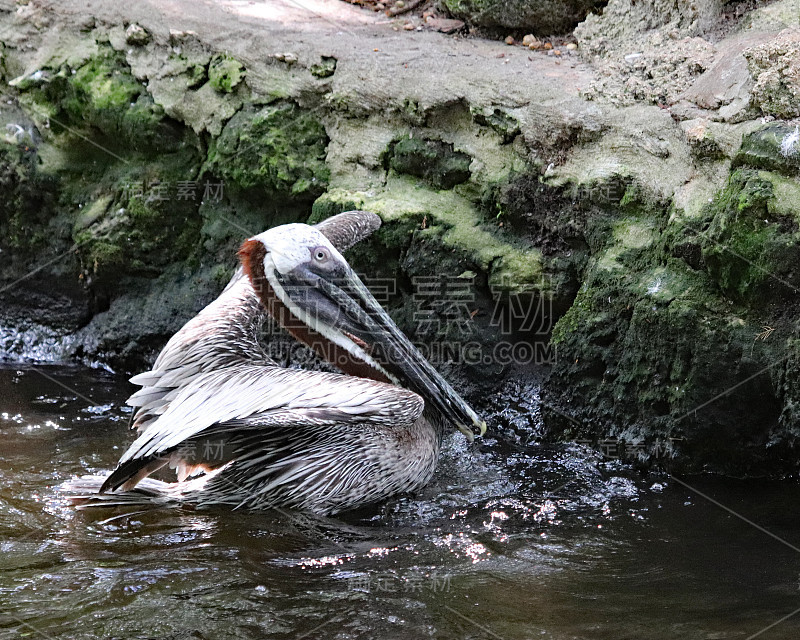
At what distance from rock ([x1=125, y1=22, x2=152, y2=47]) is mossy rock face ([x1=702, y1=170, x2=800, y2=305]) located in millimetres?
4176

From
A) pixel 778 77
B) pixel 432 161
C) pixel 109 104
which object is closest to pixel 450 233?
pixel 432 161

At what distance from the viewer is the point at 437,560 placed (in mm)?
3506

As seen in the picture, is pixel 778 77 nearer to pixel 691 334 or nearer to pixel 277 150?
pixel 691 334

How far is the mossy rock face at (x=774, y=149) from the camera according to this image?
4176mm

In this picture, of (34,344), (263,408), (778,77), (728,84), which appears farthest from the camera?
(34,344)

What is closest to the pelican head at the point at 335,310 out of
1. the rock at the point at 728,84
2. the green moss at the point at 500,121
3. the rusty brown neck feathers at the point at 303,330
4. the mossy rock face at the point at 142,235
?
the rusty brown neck feathers at the point at 303,330

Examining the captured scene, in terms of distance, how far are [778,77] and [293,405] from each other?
9.82ft

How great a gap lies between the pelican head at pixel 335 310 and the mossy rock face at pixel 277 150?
4.59 feet

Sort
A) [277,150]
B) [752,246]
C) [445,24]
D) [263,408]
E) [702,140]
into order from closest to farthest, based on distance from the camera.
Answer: [263,408] < [752,246] < [702,140] < [277,150] < [445,24]

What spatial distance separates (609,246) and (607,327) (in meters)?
0.47

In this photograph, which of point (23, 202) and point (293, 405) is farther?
point (23, 202)

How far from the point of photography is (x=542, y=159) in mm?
5160

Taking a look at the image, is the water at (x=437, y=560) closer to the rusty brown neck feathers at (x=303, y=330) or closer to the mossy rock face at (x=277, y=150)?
the rusty brown neck feathers at (x=303, y=330)

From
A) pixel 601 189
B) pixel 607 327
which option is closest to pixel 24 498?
pixel 607 327
